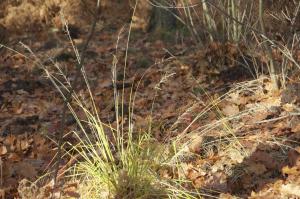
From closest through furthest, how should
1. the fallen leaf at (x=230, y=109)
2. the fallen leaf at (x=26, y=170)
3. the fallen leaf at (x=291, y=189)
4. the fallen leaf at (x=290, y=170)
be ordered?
the fallen leaf at (x=291, y=189) < the fallen leaf at (x=290, y=170) < the fallen leaf at (x=26, y=170) < the fallen leaf at (x=230, y=109)

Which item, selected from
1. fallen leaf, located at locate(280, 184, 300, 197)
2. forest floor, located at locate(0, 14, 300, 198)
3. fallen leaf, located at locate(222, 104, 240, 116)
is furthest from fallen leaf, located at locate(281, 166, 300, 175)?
fallen leaf, located at locate(222, 104, 240, 116)

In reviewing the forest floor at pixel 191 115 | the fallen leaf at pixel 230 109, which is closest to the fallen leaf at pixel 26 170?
the forest floor at pixel 191 115

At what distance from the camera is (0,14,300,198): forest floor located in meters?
3.30

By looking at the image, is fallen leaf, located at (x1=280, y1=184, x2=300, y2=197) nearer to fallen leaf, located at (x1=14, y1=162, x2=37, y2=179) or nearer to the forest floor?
the forest floor

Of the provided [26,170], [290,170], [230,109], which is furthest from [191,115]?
[26,170]

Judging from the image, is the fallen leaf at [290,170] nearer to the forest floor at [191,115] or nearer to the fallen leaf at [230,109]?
the forest floor at [191,115]

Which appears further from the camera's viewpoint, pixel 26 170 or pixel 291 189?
pixel 26 170

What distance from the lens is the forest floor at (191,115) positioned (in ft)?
10.8

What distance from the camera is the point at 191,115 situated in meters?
4.48

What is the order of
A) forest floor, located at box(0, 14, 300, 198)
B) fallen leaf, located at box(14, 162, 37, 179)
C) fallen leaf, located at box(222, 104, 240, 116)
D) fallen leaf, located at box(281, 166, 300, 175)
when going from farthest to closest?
fallen leaf, located at box(222, 104, 240, 116) < fallen leaf, located at box(14, 162, 37, 179) < forest floor, located at box(0, 14, 300, 198) < fallen leaf, located at box(281, 166, 300, 175)

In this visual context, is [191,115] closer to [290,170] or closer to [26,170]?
[290,170]

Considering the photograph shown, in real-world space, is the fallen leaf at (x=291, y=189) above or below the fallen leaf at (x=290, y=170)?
below

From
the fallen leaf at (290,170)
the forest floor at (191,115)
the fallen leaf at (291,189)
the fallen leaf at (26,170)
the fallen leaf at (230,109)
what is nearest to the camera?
the fallen leaf at (291,189)

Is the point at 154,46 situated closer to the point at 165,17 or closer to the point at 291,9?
the point at 165,17
